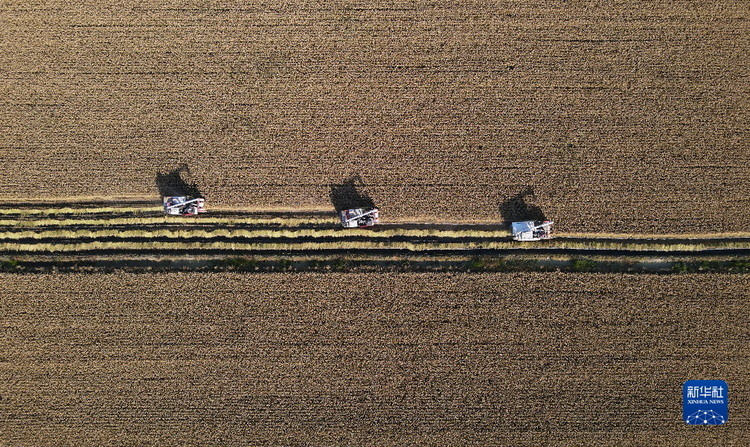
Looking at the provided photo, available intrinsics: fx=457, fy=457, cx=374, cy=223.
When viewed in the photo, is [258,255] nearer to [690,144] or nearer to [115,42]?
[115,42]

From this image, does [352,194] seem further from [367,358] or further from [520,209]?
[520,209]

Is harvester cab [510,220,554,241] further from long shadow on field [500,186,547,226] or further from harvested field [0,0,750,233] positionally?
harvested field [0,0,750,233]

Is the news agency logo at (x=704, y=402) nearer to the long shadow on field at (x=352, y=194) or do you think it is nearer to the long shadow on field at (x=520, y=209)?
the long shadow on field at (x=520, y=209)

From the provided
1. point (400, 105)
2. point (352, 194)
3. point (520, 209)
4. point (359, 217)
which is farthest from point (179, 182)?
point (520, 209)

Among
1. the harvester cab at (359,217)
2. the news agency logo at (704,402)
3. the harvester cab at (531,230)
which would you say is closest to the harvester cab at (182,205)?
the harvester cab at (359,217)

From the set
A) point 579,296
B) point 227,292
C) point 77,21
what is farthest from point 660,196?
point 77,21

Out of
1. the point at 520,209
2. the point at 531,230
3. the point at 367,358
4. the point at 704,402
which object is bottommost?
the point at 704,402
